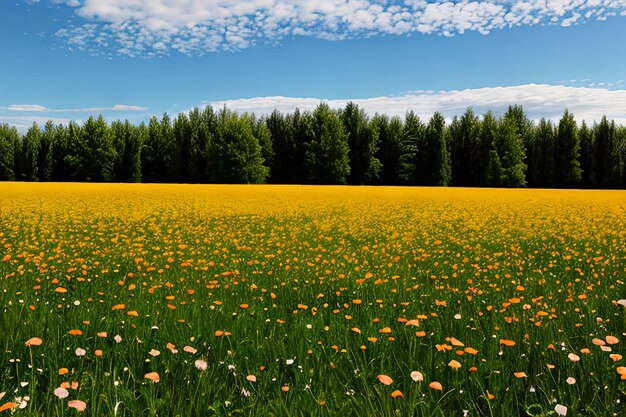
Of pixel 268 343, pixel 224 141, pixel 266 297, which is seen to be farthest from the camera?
pixel 224 141

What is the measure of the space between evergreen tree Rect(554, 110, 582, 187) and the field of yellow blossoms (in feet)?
174

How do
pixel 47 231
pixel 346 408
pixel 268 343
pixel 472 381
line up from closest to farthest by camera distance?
pixel 346 408, pixel 472 381, pixel 268 343, pixel 47 231

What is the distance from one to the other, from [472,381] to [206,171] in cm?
5966

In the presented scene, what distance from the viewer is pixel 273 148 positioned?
63.4m

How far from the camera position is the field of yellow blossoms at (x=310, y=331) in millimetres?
3133

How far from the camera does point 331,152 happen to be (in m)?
58.7

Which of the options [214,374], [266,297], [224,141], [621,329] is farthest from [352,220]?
[224,141]

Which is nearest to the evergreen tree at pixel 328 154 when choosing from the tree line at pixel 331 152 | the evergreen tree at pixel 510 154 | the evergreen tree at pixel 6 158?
the tree line at pixel 331 152

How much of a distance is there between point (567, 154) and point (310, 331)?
60.8m

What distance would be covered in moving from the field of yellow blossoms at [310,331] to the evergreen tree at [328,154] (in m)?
48.5

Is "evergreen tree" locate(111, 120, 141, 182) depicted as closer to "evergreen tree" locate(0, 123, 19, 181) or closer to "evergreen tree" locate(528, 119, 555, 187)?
"evergreen tree" locate(0, 123, 19, 181)

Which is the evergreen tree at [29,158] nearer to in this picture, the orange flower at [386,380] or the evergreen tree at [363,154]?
the evergreen tree at [363,154]

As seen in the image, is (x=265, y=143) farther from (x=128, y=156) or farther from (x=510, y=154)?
(x=510, y=154)

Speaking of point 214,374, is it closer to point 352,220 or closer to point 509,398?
point 509,398
